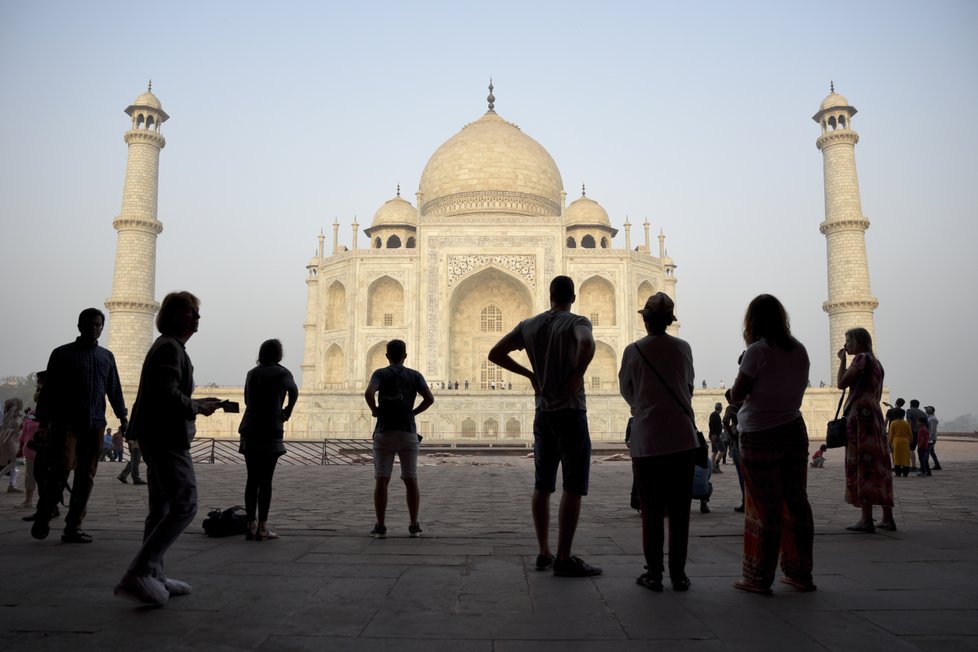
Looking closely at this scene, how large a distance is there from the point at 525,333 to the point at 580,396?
430 millimetres

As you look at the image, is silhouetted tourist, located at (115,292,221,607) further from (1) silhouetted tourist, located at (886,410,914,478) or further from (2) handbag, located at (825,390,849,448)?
(1) silhouetted tourist, located at (886,410,914,478)

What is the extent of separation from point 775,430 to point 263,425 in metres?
3.06

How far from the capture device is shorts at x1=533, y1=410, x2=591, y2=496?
355 centimetres

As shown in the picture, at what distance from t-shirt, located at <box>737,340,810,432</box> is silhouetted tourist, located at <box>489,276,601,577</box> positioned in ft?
2.45

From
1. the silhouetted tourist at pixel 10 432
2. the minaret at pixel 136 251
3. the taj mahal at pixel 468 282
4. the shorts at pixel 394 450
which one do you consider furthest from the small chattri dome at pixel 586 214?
the shorts at pixel 394 450

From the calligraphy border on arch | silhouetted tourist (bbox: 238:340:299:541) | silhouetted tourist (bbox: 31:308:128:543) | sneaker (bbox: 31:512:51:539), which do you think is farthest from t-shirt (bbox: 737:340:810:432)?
the calligraphy border on arch

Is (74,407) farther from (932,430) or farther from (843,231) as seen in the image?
(843,231)

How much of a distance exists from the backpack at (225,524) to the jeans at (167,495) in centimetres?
162

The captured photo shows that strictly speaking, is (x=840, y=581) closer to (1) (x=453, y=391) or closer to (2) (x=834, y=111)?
(1) (x=453, y=391)

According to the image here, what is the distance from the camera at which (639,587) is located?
3.22 meters

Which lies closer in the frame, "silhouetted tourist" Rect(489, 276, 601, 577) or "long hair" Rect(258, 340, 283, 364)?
"silhouetted tourist" Rect(489, 276, 601, 577)

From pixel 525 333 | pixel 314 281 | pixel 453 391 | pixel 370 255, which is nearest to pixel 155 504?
pixel 525 333

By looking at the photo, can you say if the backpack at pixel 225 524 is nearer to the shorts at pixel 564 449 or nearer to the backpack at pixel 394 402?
the backpack at pixel 394 402

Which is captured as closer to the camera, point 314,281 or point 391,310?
point 391,310
